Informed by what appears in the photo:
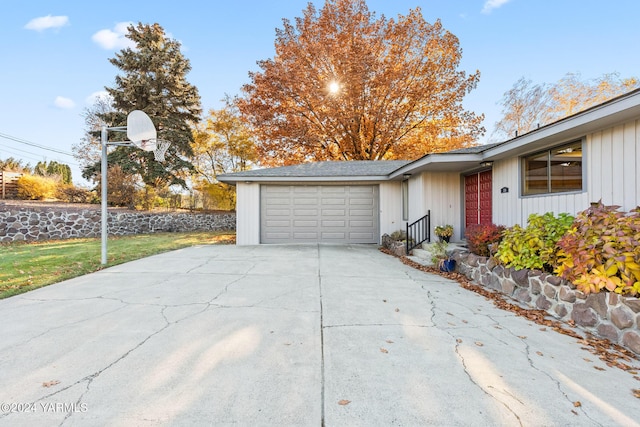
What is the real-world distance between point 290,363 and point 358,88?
16477 millimetres

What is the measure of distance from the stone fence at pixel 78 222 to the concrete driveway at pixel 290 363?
9.45 metres

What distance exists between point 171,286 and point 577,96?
25.9 metres

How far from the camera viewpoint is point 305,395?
6.50 feet

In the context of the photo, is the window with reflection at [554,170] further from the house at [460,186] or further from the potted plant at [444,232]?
the potted plant at [444,232]

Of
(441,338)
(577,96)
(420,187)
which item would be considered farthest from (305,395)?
(577,96)

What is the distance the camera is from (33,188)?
1344 cm

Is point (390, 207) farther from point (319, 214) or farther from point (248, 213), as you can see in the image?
point (248, 213)

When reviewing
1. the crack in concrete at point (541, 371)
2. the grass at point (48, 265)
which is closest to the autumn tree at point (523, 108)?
the crack in concrete at point (541, 371)

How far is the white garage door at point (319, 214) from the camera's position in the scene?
34.1 ft

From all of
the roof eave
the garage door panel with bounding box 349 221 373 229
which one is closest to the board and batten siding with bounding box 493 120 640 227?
the roof eave

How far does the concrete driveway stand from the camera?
1.81 metres

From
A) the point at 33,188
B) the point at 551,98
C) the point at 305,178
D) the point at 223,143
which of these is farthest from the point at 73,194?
the point at 551,98

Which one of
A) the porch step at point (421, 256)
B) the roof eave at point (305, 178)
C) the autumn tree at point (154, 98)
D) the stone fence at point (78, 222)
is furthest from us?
the autumn tree at point (154, 98)

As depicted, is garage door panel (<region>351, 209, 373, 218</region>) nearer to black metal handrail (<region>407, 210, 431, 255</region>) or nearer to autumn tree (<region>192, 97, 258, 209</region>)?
black metal handrail (<region>407, 210, 431, 255</region>)
